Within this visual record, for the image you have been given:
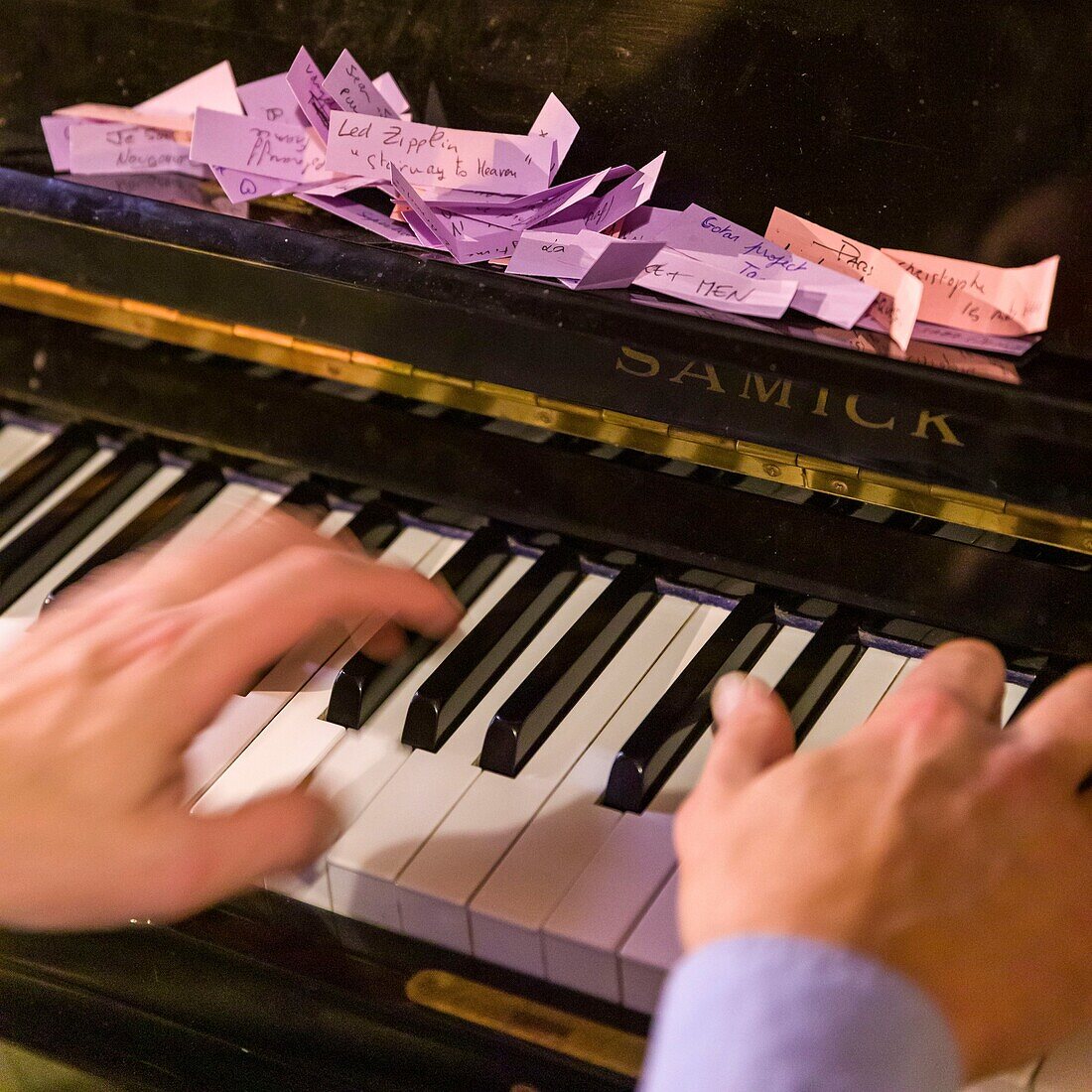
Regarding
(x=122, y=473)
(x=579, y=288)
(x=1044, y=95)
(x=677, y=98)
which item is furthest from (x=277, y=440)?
(x=1044, y=95)

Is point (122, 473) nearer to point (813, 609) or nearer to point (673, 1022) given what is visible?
point (813, 609)

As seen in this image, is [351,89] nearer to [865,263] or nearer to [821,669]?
[865,263]

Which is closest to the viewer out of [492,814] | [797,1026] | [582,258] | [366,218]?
[797,1026]

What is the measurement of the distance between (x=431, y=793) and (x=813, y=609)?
1.27 feet

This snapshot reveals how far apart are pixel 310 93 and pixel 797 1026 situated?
→ 0.95m

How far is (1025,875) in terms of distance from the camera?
80 cm

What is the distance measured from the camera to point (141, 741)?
94cm

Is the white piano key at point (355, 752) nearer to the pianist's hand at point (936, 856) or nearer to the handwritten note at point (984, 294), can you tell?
the pianist's hand at point (936, 856)

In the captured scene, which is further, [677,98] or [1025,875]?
[677,98]

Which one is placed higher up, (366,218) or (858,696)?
(366,218)

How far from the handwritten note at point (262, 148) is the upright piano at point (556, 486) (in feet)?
0.13

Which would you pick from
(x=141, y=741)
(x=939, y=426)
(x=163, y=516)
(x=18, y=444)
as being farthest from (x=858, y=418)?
(x=18, y=444)

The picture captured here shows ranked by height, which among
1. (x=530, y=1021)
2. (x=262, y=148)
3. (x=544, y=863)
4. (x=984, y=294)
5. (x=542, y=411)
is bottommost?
(x=530, y=1021)

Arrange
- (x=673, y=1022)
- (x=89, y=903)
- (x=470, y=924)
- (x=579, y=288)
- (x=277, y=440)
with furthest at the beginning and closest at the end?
(x=277, y=440) < (x=579, y=288) < (x=470, y=924) < (x=89, y=903) < (x=673, y=1022)
